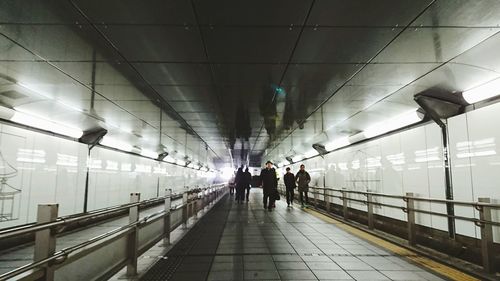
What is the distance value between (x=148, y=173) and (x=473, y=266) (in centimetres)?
1309

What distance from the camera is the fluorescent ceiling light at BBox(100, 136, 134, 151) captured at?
10820mm

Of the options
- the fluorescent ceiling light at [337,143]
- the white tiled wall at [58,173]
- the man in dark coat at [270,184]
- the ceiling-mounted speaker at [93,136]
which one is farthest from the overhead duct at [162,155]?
the fluorescent ceiling light at [337,143]

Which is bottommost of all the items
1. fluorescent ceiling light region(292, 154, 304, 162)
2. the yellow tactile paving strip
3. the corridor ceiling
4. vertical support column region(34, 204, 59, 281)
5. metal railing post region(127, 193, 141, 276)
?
the yellow tactile paving strip

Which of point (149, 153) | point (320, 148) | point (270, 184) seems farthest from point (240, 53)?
point (149, 153)

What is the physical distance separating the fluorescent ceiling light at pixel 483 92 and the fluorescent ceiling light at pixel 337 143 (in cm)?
603

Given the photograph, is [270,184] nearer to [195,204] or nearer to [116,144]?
[195,204]

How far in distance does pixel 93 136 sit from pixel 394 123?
8.35m

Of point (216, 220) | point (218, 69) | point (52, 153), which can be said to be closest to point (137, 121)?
point (52, 153)

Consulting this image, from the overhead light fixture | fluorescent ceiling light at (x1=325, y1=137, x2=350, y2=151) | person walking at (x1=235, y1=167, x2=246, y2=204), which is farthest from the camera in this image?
person walking at (x1=235, y1=167, x2=246, y2=204)

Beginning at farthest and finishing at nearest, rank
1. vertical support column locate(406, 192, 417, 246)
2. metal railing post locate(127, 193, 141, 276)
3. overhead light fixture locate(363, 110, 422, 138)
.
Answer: overhead light fixture locate(363, 110, 422, 138), vertical support column locate(406, 192, 417, 246), metal railing post locate(127, 193, 141, 276)

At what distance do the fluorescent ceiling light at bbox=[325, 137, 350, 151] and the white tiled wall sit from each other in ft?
26.5

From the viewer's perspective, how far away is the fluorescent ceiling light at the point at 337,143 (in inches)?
465

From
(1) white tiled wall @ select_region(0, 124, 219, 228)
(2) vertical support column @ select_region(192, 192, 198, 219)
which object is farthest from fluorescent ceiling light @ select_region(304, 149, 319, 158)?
(1) white tiled wall @ select_region(0, 124, 219, 228)

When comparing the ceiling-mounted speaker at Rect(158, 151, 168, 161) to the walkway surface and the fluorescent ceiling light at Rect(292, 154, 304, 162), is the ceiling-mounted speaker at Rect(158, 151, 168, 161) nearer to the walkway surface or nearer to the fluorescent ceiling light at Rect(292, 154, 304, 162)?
the fluorescent ceiling light at Rect(292, 154, 304, 162)
